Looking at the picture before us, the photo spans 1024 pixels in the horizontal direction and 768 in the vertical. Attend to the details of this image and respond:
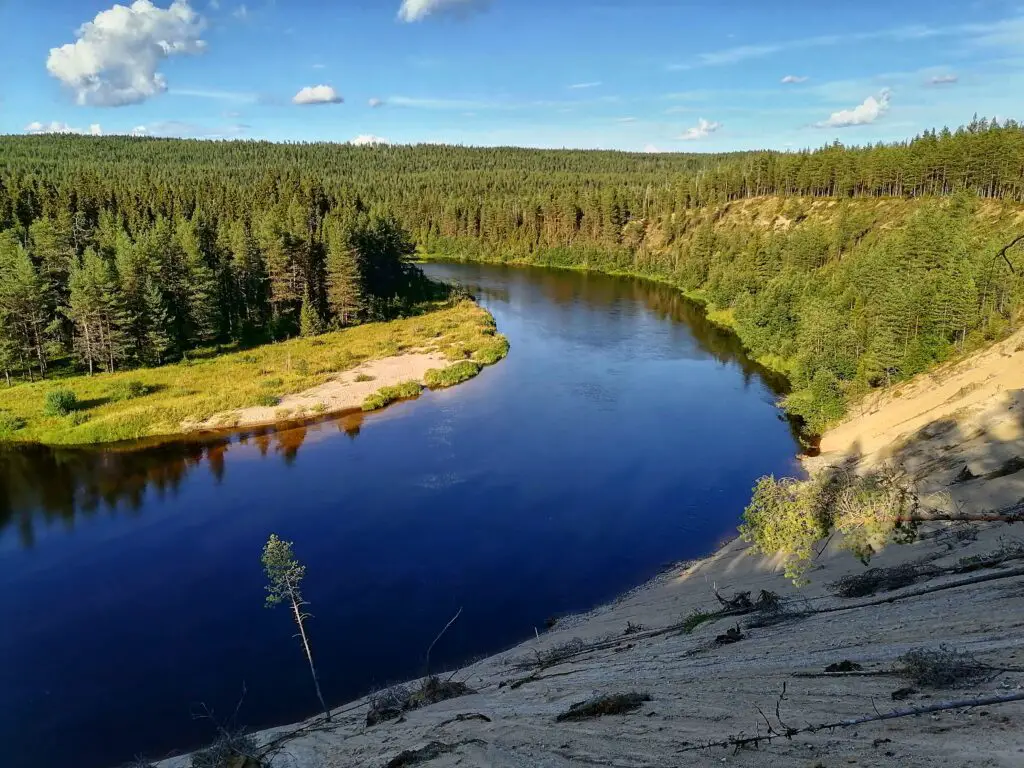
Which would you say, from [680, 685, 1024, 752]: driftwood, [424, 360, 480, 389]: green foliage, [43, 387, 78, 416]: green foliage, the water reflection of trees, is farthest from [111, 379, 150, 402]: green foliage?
[680, 685, 1024, 752]: driftwood

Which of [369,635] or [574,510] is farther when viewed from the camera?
[574,510]

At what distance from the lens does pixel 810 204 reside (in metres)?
118

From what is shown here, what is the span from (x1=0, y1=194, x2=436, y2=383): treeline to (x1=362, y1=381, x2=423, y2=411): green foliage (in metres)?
22.7

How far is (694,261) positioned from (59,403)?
9944cm

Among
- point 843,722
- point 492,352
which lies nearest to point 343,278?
point 492,352

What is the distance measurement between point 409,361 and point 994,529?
54.2 m

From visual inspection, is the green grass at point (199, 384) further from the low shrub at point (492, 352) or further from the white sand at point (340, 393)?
the white sand at point (340, 393)

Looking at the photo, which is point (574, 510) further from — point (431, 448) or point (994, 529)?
point (994, 529)

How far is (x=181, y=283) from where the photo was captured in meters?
66.8

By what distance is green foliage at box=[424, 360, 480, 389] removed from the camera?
60312 millimetres

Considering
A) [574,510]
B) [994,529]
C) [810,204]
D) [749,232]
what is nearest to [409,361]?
[574,510]

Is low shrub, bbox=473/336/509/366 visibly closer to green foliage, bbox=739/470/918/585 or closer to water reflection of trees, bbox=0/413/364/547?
water reflection of trees, bbox=0/413/364/547

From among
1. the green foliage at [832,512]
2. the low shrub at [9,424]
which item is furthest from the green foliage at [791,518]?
the low shrub at [9,424]

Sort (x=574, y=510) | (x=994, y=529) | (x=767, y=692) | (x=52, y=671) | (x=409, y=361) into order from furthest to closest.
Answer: (x=409, y=361) < (x=574, y=510) < (x=52, y=671) < (x=994, y=529) < (x=767, y=692)
